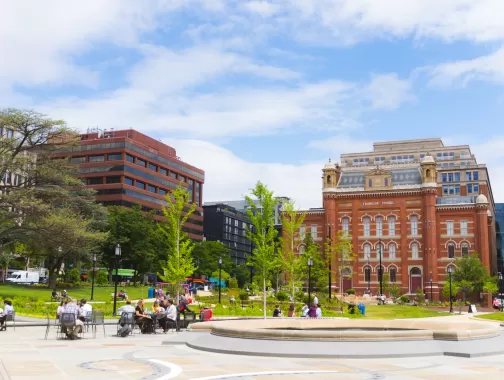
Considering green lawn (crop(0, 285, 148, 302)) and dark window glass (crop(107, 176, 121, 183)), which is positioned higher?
dark window glass (crop(107, 176, 121, 183))

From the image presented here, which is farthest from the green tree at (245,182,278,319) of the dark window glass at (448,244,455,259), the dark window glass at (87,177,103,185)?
the dark window glass at (87,177,103,185)

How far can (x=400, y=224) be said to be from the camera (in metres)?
84.7

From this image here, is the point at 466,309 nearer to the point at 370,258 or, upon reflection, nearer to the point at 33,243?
the point at 370,258

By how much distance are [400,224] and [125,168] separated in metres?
58.5

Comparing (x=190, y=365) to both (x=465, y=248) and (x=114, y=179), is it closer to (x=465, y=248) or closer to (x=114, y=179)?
(x=465, y=248)

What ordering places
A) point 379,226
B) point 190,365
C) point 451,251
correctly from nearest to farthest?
point 190,365 → point 451,251 → point 379,226

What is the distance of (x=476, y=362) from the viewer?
16141 millimetres

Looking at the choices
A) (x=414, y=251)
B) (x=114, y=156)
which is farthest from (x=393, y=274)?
(x=114, y=156)

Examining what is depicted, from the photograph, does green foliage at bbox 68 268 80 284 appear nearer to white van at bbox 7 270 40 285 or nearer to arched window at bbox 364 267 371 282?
white van at bbox 7 270 40 285

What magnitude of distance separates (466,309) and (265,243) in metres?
38.2

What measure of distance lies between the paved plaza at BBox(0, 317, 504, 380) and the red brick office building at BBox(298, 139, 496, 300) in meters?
64.9

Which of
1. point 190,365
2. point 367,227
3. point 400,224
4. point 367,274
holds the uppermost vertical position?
point 400,224

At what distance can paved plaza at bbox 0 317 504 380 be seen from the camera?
1286 centimetres

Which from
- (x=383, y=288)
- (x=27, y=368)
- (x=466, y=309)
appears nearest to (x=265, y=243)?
(x=27, y=368)
